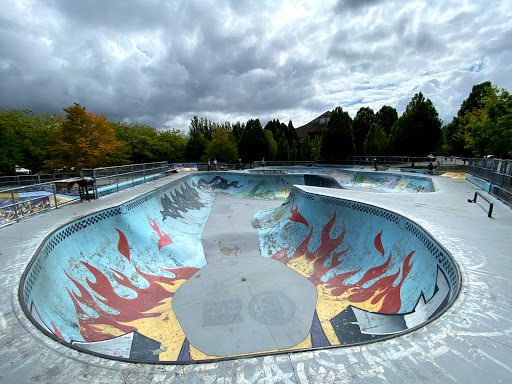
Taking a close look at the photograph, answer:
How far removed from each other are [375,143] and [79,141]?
37.3m

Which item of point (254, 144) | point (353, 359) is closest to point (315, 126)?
point (254, 144)

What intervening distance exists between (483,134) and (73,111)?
129 ft

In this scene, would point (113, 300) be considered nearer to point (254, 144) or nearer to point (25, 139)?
point (25, 139)

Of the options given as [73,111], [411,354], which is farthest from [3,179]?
[411,354]

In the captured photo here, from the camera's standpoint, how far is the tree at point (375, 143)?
3378cm

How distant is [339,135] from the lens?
1192 inches

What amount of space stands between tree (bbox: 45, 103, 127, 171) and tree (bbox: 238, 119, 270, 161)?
20825mm

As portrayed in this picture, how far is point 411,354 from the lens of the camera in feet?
7.79

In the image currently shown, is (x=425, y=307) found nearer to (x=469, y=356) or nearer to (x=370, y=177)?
(x=469, y=356)

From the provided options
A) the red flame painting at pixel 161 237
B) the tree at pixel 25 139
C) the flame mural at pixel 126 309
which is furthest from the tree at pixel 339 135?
the tree at pixel 25 139

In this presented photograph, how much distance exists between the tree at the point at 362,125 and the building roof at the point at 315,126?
1814 centimetres

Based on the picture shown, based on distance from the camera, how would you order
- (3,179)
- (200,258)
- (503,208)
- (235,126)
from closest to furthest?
(503,208) → (200,258) → (3,179) → (235,126)

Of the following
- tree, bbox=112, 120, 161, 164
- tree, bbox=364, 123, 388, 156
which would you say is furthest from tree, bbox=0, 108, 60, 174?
tree, bbox=364, 123, 388, 156

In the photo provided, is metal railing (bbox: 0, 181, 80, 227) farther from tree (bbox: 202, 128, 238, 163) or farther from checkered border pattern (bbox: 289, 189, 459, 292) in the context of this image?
tree (bbox: 202, 128, 238, 163)
